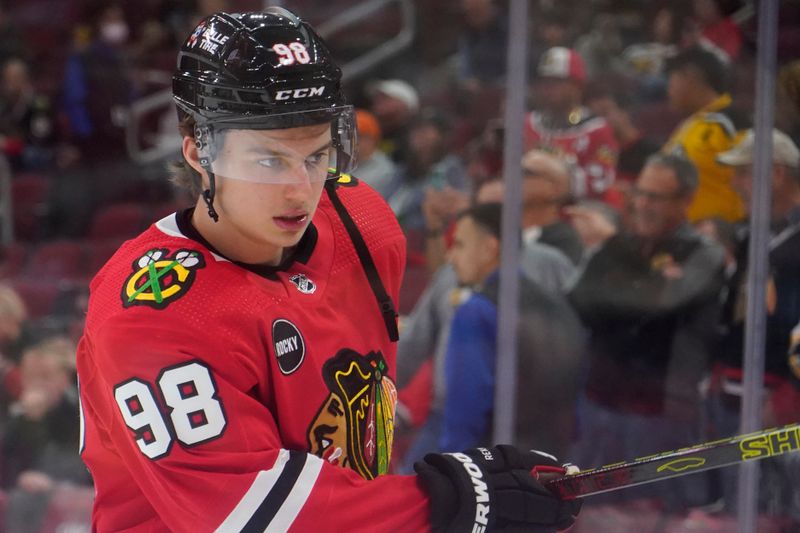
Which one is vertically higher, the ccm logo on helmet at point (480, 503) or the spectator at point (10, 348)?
the ccm logo on helmet at point (480, 503)

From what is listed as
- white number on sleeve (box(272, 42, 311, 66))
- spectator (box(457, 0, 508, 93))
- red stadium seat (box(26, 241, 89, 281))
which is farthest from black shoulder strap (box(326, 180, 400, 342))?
red stadium seat (box(26, 241, 89, 281))

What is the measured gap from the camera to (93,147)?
4.69 metres

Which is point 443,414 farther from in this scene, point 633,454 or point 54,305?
point 54,305

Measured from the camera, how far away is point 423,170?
2.79m

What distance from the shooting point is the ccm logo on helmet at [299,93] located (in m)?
1.31

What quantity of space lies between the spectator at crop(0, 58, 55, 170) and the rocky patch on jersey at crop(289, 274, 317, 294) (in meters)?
3.51

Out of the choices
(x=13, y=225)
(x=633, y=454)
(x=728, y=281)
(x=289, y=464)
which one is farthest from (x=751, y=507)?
(x=13, y=225)

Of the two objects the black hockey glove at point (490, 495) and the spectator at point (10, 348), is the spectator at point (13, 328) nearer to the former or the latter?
the spectator at point (10, 348)

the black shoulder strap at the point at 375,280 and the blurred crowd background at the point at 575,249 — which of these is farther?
the blurred crowd background at the point at 575,249

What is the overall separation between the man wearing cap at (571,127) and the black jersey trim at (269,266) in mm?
1166

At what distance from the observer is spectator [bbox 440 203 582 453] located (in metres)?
2.62

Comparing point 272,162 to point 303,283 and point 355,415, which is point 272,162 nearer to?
point 303,283

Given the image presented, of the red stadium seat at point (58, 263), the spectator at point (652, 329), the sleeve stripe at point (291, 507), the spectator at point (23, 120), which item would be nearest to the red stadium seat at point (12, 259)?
the red stadium seat at point (58, 263)

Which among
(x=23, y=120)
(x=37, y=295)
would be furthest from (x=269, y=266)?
(x=23, y=120)
